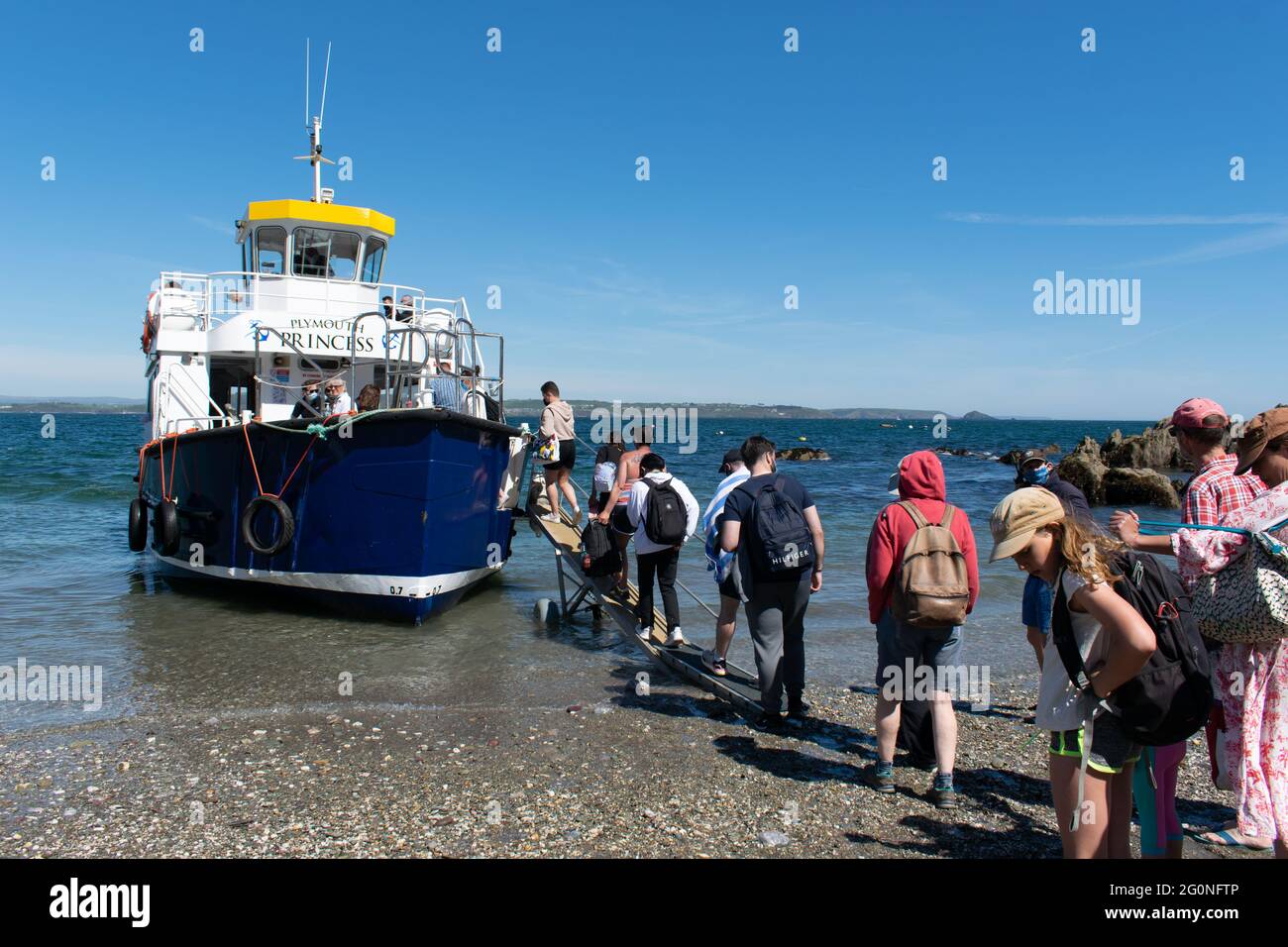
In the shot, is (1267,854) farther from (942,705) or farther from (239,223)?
(239,223)

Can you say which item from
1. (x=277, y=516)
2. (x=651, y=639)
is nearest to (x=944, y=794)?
(x=651, y=639)

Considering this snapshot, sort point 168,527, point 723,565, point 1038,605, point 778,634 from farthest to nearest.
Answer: point 168,527
point 723,565
point 778,634
point 1038,605

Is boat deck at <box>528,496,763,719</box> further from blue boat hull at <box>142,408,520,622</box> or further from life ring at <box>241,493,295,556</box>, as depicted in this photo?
life ring at <box>241,493,295,556</box>

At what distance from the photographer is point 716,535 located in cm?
632

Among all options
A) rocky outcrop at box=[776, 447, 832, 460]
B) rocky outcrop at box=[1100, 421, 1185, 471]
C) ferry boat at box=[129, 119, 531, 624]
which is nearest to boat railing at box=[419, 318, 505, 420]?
ferry boat at box=[129, 119, 531, 624]

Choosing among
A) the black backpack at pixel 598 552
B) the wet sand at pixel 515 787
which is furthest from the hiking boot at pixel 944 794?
the black backpack at pixel 598 552

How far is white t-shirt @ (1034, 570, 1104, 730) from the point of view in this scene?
114 inches

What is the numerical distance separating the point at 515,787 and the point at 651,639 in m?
2.77

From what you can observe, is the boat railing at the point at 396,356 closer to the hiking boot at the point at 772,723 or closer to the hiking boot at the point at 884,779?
the hiking boot at the point at 772,723

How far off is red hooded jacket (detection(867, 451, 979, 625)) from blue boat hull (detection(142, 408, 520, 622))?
537 centimetres

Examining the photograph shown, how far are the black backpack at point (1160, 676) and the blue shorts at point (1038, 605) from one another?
2361mm

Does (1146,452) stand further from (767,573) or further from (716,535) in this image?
(767,573)

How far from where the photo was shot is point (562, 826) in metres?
4.57
